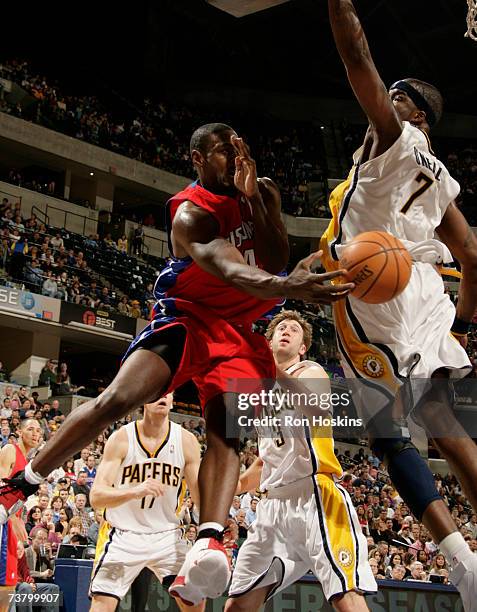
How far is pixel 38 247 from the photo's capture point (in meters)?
19.3

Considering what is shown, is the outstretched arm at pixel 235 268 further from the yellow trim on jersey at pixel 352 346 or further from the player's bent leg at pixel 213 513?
the player's bent leg at pixel 213 513

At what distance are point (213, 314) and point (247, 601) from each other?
1.74 meters

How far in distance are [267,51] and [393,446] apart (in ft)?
92.3

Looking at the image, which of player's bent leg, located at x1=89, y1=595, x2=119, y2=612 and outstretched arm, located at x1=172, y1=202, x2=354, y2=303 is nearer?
outstretched arm, located at x1=172, y1=202, x2=354, y2=303

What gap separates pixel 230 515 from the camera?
10.5 m

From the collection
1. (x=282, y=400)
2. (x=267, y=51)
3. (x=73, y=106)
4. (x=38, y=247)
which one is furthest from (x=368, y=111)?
(x=267, y=51)

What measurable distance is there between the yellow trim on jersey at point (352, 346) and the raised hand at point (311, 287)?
12.7 inches

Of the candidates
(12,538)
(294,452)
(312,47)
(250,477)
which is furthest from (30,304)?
(312,47)

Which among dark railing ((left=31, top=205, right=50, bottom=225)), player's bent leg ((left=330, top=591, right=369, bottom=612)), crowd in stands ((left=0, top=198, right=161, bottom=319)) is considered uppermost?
dark railing ((left=31, top=205, right=50, bottom=225))

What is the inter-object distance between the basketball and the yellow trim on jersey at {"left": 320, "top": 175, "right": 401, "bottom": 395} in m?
0.11

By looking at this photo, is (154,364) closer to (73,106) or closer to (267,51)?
(73,106)

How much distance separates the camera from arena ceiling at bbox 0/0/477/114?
2630 centimetres

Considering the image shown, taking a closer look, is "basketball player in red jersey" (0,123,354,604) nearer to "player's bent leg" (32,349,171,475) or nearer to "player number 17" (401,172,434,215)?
"player's bent leg" (32,349,171,475)

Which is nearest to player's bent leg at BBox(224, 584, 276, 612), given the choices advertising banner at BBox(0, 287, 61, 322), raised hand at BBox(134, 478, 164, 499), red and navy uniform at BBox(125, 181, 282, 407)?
raised hand at BBox(134, 478, 164, 499)
